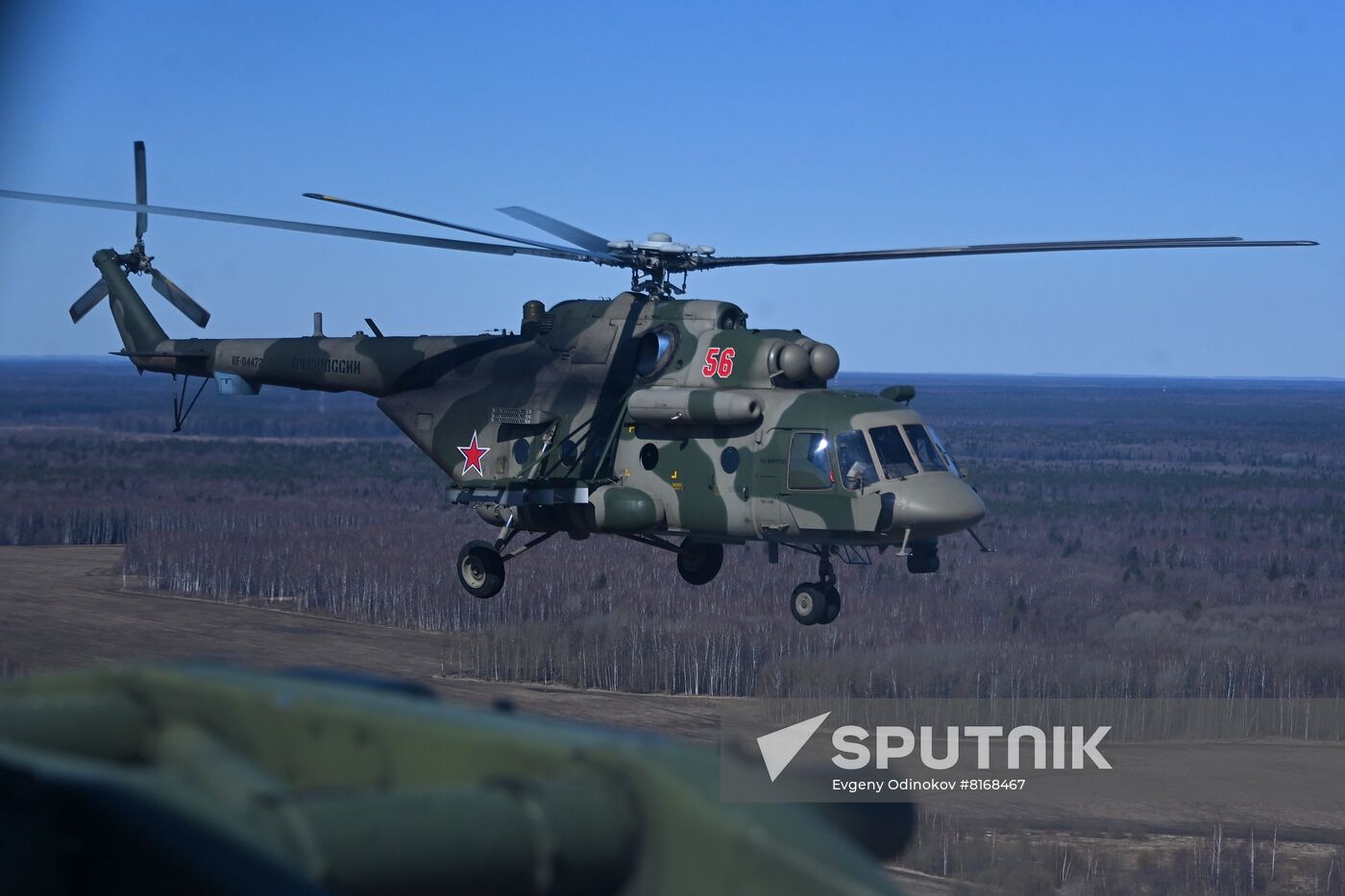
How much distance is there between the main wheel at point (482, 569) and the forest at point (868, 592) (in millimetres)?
6799

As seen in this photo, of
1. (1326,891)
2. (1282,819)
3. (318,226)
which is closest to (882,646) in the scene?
(1282,819)

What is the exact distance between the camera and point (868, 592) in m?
45.7

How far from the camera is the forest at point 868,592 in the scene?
33625 mm

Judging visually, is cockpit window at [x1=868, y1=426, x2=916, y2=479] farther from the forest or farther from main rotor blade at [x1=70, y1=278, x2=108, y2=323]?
main rotor blade at [x1=70, y1=278, x2=108, y2=323]

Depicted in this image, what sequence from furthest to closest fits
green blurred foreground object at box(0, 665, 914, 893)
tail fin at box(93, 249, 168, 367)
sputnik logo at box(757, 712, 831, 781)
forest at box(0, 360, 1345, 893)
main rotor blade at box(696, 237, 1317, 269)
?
forest at box(0, 360, 1345, 893) < tail fin at box(93, 249, 168, 367) < main rotor blade at box(696, 237, 1317, 269) < sputnik logo at box(757, 712, 831, 781) < green blurred foreground object at box(0, 665, 914, 893)

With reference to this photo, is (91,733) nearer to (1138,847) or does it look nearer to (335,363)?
(335,363)

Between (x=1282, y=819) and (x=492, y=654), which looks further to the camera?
(x=492, y=654)

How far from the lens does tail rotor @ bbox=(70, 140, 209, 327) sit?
22438 millimetres

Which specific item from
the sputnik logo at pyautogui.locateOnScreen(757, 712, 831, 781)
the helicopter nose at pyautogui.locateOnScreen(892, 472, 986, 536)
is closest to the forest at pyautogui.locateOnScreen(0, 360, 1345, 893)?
the helicopter nose at pyautogui.locateOnScreen(892, 472, 986, 536)

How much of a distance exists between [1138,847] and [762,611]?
18529mm

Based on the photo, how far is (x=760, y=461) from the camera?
60.4ft

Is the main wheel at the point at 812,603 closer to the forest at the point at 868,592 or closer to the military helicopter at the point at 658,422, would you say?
the military helicopter at the point at 658,422

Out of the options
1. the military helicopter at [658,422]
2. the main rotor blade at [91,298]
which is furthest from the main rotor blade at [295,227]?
the main rotor blade at [91,298]

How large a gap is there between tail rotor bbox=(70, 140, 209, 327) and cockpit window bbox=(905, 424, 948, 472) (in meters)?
10.3
